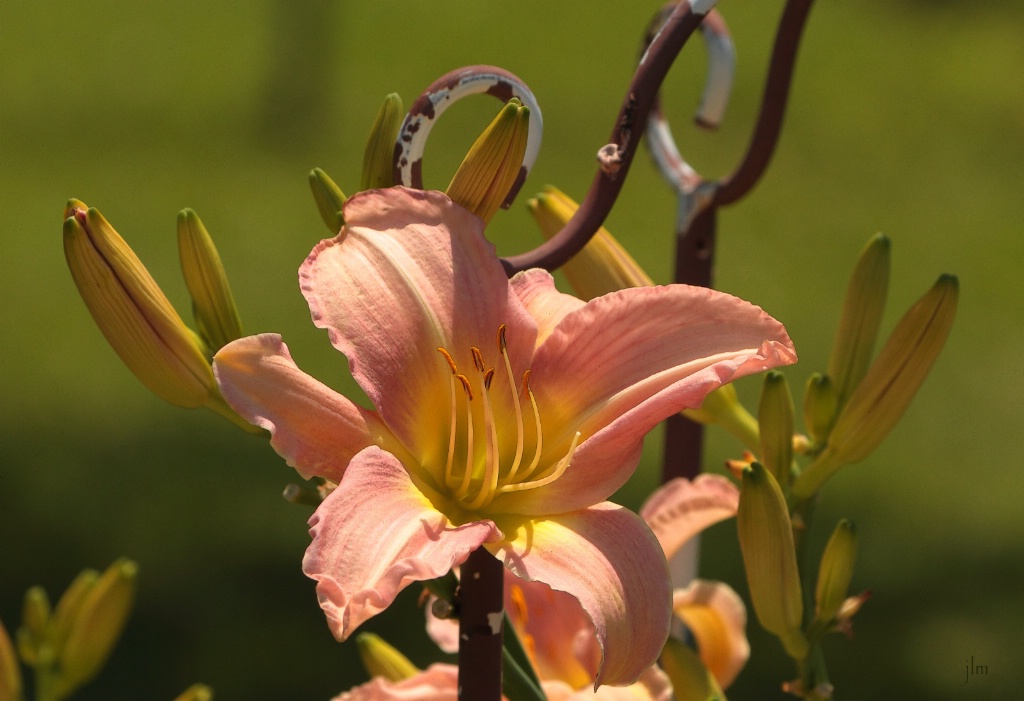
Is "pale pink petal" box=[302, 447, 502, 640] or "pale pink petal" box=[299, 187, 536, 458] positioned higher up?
"pale pink petal" box=[299, 187, 536, 458]

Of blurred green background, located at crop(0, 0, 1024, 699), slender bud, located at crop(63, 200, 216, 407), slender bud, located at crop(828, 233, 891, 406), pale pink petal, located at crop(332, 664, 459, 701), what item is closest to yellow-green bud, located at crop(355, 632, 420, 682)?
pale pink petal, located at crop(332, 664, 459, 701)

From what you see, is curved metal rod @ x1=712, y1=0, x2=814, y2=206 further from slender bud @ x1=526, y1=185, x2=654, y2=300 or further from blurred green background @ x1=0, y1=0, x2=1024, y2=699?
blurred green background @ x1=0, y1=0, x2=1024, y2=699

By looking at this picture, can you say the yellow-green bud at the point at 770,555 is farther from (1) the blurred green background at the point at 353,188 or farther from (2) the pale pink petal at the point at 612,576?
(1) the blurred green background at the point at 353,188

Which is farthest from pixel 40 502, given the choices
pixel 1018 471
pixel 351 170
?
pixel 1018 471

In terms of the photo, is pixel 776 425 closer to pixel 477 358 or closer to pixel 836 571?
pixel 836 571

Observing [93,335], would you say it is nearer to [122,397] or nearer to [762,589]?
[122,397]

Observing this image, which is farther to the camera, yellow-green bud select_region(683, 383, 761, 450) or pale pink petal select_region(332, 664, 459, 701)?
yellow-green bud select_region(683, 383, 761, 450)
